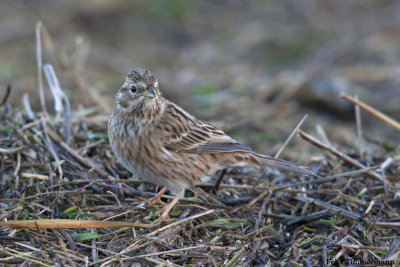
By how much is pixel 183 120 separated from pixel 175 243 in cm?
155

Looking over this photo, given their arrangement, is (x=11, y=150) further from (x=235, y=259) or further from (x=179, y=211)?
(x=235, y=259)

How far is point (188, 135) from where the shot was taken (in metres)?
5.77

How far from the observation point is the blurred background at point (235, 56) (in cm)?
882

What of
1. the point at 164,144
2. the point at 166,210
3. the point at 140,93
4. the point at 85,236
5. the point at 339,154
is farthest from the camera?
the point at 339,154

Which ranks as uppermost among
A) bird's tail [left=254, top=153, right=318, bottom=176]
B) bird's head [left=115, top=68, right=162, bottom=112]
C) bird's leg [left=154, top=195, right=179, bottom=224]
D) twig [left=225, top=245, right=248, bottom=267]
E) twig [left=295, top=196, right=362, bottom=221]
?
bird's head [left=115, top=68, right=162, bottom=112]

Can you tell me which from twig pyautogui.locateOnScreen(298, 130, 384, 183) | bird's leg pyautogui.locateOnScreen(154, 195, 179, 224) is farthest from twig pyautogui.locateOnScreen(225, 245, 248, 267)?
twig pyautogui.locateOnScreen(298, 130, 384, 183)

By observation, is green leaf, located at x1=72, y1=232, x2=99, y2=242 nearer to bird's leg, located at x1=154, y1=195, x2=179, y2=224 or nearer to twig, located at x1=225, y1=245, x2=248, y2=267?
bird's leg, located at x1=154, y1=195, x2=179, y2=224

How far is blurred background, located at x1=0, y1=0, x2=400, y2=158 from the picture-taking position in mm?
8820

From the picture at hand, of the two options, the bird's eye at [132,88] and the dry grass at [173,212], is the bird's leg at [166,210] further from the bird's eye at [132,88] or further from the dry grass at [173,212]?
the bird's eye at [132,88]

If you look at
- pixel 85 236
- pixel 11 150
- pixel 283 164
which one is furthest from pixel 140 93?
pixel 283 164

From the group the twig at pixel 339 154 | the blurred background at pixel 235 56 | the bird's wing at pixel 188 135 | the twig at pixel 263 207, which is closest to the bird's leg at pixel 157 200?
the bird's wing at pixel 188 135

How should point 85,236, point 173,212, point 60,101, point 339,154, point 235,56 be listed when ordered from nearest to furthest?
point 85,236
point 173,212
point 339,154
point 60,101
point 235,56

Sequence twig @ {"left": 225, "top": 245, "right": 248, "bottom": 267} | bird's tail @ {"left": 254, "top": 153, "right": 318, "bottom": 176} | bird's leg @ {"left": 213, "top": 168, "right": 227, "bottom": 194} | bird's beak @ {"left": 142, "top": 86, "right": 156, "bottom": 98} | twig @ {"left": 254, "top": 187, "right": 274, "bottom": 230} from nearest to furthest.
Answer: twig @ {"left": 225, "top": 245, "right": 248, "bottom": 267} → twig @ {"left": 254, "top": 187, "right": 274, "bottom": 230} → bird's beak @ {"left": 142, "top": 86, "right": 156, "bottom": 98} → bird's tail @ {"left": 254, "top": 153, "right": 318, "bottom": 176} → bird's leg @ {"left": 213, "top": 168, "right": 227, "bottom": 194}

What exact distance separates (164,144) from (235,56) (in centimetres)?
663
